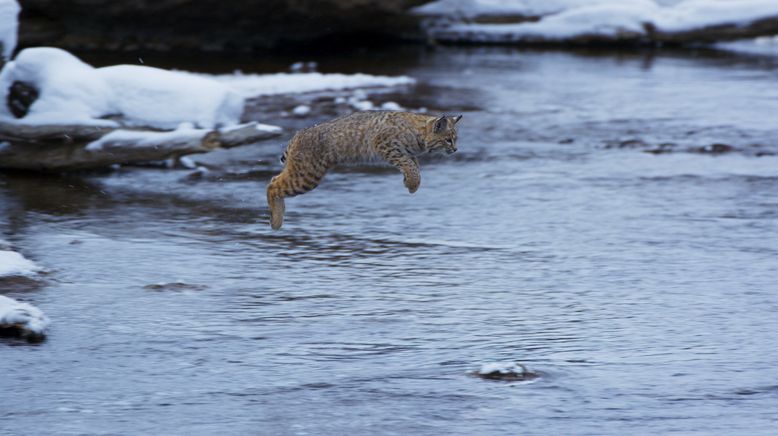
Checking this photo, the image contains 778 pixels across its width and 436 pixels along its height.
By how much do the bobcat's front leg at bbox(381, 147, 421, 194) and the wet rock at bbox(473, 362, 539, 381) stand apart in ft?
6.03

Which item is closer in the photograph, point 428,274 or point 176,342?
point 176,342

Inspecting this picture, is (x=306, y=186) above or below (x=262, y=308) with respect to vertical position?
above

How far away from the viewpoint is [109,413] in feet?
19.9

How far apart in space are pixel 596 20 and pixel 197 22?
662cm

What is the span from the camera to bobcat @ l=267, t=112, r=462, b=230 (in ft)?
27.7

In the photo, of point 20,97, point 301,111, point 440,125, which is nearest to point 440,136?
point 440,125

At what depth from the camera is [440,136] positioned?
8.44m

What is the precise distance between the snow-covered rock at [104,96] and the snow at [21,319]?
4.05 meters

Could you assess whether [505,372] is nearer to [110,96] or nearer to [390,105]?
[110,96]

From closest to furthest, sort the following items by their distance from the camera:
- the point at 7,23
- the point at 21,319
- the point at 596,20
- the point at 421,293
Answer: the point at 21,319
the point at 421,293
the point at 7,23
the point at 596,20

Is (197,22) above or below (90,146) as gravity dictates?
above

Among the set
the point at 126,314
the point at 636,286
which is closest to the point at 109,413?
the point at 126,314

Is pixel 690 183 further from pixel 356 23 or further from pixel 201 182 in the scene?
pixel 356 23

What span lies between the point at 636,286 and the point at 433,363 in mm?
2035
